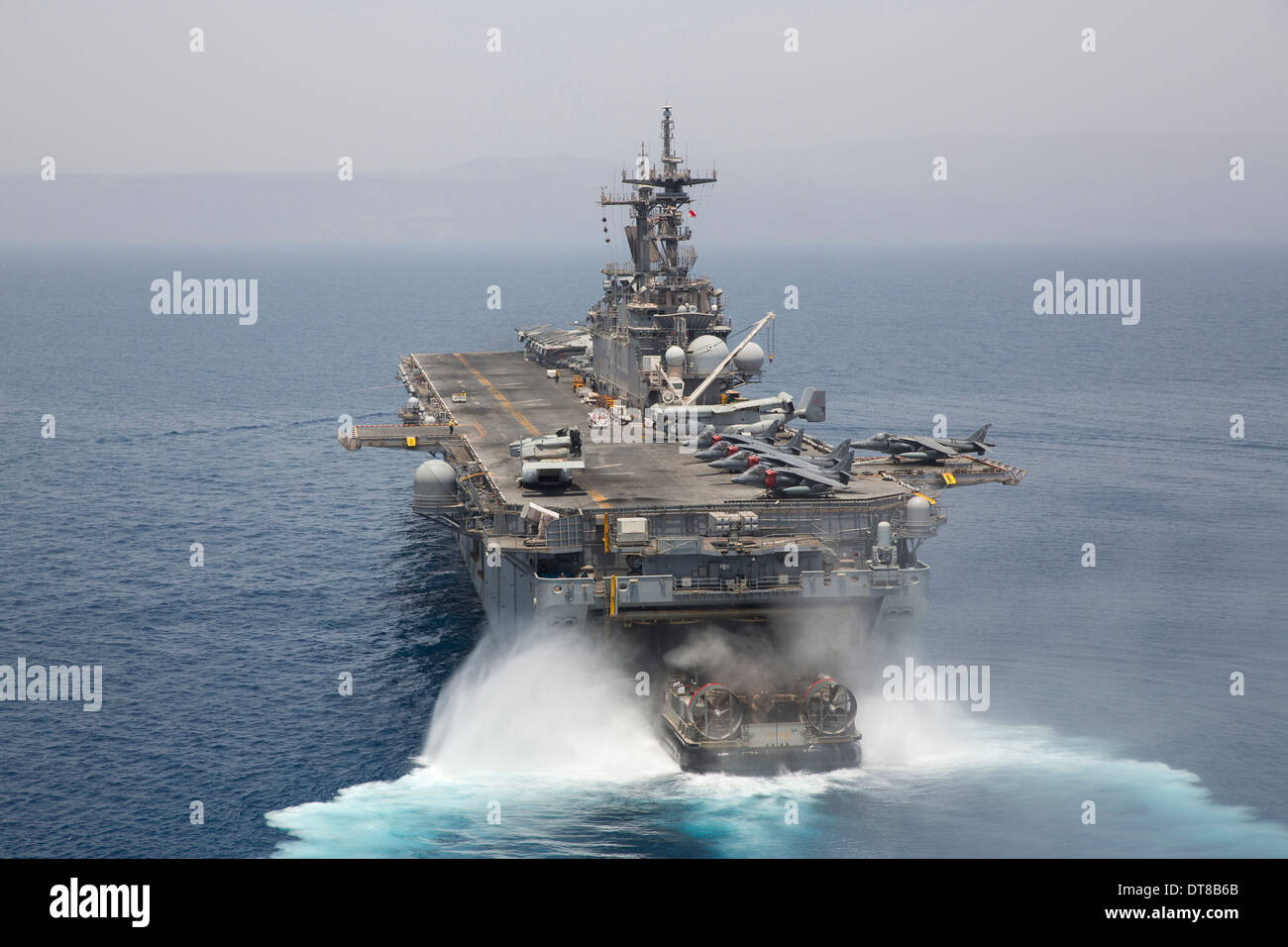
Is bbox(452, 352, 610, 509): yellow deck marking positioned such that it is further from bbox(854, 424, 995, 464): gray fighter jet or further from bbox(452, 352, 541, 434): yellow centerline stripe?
bbox(854, 424, 995, 464): gray fighter jet

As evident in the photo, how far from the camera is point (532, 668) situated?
35.8m

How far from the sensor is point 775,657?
36031 mm

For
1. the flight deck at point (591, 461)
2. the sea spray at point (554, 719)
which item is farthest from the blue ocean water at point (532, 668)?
the flight deck at point (591, 461)

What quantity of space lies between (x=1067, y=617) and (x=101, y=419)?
61957mm

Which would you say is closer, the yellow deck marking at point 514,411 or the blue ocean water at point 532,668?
the blue ocean water at point 532,668

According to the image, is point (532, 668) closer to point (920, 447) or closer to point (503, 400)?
point (920, 447)

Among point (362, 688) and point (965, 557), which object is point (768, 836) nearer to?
point (362, 688)

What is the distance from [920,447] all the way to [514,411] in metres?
19.6

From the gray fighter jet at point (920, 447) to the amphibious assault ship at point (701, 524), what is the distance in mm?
77

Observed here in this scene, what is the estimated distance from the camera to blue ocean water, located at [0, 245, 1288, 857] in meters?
30.5

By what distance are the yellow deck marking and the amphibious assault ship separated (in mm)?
182

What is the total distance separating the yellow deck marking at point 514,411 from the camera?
3934 cm

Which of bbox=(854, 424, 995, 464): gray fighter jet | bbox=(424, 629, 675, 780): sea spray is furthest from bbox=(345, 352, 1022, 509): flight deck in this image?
bbox=(424, 629, 675, 780): sea spray

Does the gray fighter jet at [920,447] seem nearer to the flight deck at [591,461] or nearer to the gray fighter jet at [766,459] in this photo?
the flight deck at [591,461]
